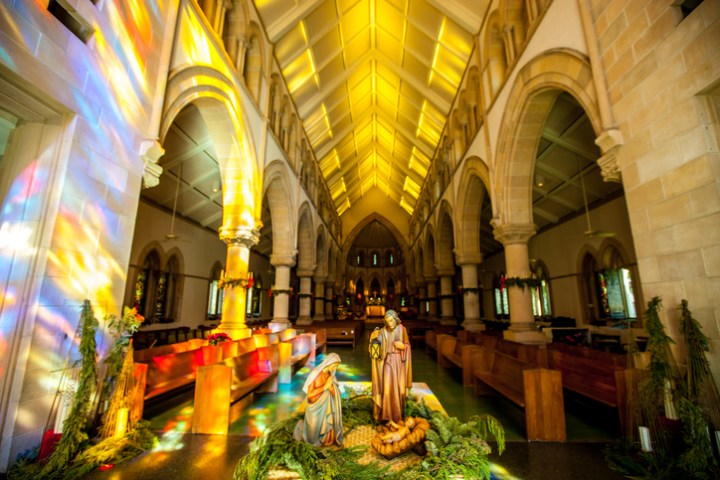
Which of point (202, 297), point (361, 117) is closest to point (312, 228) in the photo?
point (202, 297)

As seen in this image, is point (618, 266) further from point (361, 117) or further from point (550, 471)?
point (361, 117)

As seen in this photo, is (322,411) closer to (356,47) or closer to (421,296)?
(356,47)

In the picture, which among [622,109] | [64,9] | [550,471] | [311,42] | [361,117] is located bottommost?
[550,471]

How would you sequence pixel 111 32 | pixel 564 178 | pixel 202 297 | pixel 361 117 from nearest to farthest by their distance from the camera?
pixel 111 32 < pixel 564 178 < pixel 202 297 < pixel 361 117

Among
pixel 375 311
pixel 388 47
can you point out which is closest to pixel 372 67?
pixel 388 47

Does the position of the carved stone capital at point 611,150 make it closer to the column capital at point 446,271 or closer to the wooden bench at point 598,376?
the wooden bench at point 598,376

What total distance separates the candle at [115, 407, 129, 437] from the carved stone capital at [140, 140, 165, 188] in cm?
260

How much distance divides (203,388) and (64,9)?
13.6 feet

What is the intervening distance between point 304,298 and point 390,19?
36.6ft

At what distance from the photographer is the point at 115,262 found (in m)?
3.80

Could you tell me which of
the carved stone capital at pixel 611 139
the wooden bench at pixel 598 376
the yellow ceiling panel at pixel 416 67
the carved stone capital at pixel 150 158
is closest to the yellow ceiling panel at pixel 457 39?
the yellow ceiling panel at pixel 416 67

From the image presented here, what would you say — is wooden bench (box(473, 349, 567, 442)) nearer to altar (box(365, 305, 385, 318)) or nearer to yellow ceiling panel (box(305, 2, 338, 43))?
yellow ceiling panel (box(305, 2, 338, 43))

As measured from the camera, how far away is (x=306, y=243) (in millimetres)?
15188

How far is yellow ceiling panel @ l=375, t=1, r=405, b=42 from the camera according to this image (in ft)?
35.8
